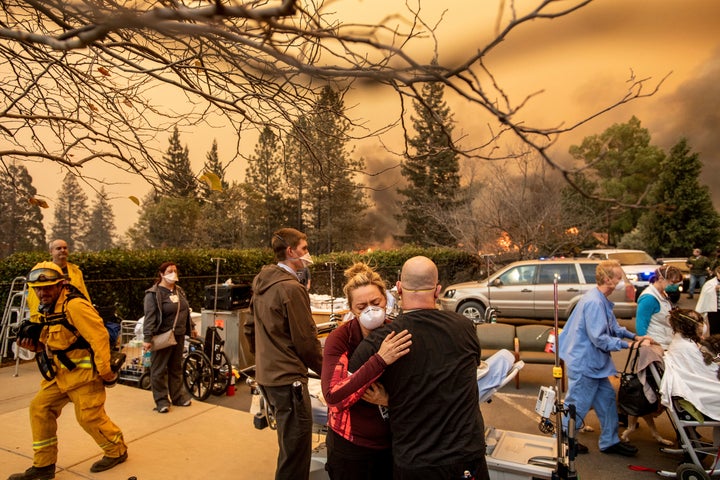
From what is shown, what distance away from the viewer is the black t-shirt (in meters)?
2.21

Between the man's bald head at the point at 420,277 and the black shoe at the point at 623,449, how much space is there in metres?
3.75

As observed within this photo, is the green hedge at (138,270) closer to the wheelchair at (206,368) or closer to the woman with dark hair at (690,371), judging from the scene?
the wheelchair at (206,368)

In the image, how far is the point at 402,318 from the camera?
7.55 feet

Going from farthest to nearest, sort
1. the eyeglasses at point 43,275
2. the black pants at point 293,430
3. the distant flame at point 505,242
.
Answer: the distant flame at point 505,242 < the eyeglasses at point 43,275 < the black pants at point 293,430

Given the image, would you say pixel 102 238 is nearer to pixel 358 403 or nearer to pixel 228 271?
pixel 228 271

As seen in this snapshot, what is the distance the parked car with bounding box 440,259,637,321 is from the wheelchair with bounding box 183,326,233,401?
7366 millimetres

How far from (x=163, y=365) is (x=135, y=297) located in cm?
554

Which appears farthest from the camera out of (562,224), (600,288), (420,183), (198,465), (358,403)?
(420,183)

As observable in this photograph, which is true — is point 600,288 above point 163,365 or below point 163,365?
above

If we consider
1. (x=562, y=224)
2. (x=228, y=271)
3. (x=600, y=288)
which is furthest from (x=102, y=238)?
(x=600, y=288)

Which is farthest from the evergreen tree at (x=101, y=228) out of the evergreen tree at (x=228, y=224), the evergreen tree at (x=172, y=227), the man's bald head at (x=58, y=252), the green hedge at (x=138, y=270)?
the man's bald head at (x=58, y=252)

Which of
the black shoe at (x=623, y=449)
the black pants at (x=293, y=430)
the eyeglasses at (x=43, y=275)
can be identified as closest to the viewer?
the black pants at (x=293, y=430)

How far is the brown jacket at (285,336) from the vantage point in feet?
11.0

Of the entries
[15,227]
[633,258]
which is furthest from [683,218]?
[15,227]
